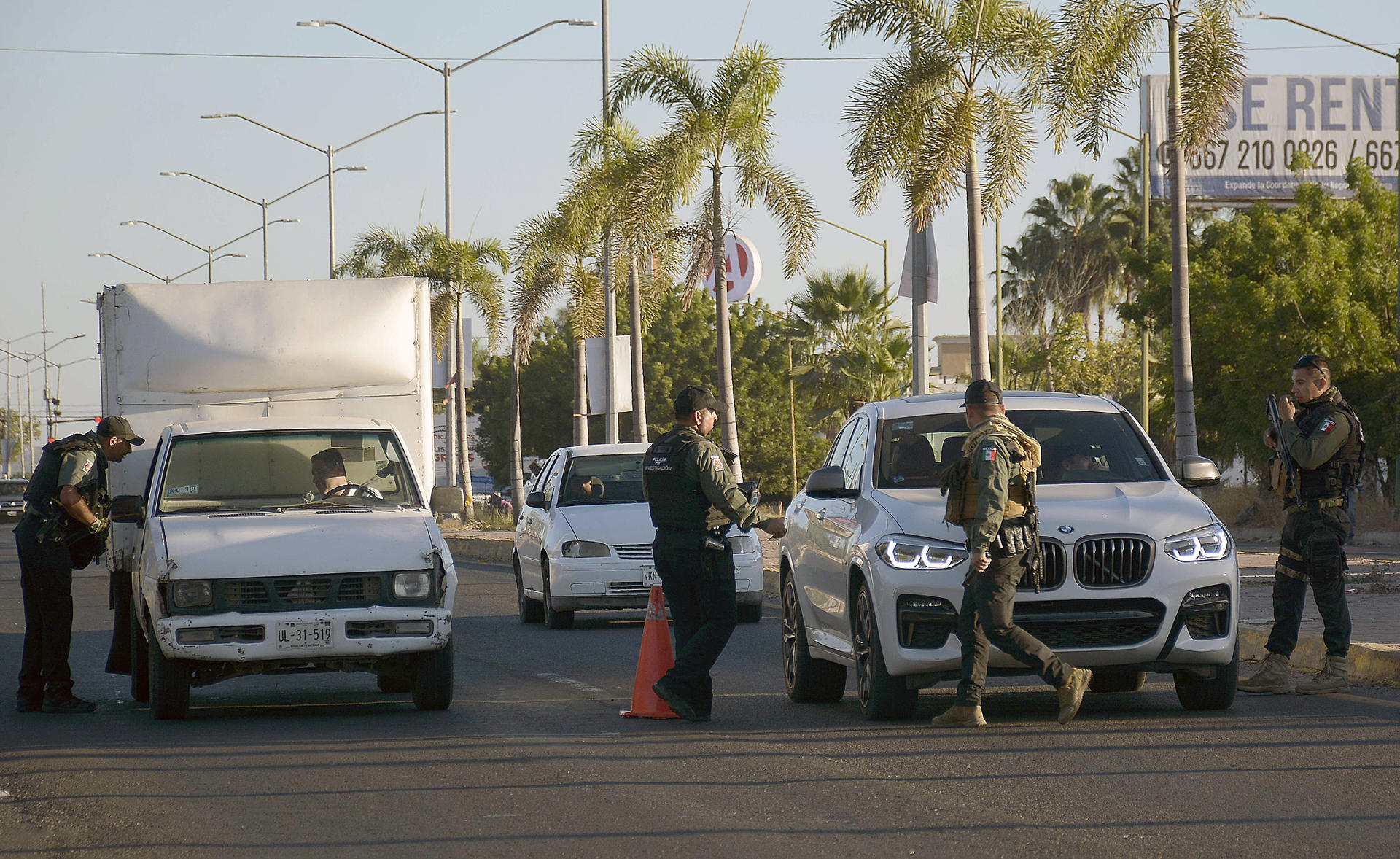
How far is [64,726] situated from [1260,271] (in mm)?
27091

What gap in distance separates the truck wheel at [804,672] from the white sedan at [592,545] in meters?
4.49

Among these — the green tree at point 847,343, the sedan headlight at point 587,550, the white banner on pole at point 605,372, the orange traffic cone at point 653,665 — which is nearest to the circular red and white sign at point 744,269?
the green tree at point 847,343

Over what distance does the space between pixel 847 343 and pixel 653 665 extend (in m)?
48.1

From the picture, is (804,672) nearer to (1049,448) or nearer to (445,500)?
(1049,448)

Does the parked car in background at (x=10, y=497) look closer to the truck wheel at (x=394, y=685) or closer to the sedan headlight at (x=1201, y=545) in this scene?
the truck wheel at (x=394, y=685)

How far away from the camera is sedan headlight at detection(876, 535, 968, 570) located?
30.0 feet

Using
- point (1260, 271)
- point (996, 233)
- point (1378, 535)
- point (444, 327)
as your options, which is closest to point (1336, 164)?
point (996, 233)

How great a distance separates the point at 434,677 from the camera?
10391mm

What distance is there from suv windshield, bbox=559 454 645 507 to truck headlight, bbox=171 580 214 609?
A: 7.43 meters

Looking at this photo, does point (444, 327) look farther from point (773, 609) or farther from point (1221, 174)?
point (773, 609)

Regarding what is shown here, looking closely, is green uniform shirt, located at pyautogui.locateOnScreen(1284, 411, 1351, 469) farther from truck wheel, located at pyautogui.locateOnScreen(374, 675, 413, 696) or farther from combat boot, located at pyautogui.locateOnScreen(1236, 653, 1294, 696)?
truck wheel, located at pyautogui.locateOnScreen(374, 675, 413, 696)

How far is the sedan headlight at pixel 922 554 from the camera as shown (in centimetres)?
914

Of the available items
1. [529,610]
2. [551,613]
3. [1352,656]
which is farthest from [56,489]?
[1352,656]

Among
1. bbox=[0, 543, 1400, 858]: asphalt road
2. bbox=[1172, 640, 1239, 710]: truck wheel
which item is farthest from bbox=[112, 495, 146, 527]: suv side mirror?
bbox=[1172, 640, 1239, 710]: truck wheel
